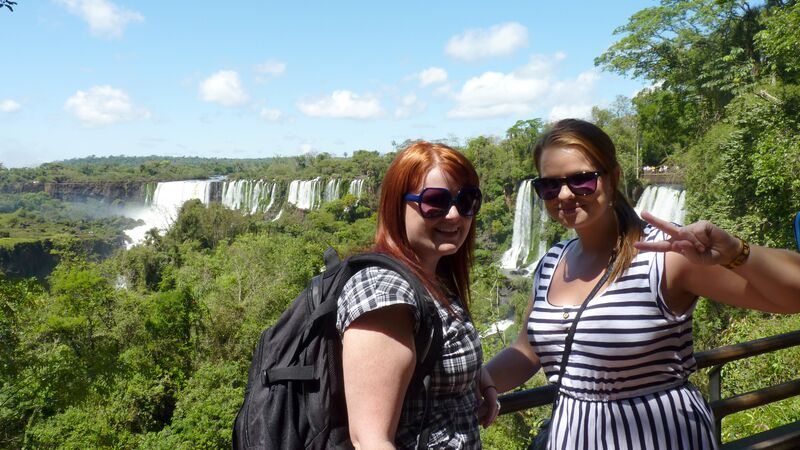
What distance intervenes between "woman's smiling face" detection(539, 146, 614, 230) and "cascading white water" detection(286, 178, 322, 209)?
49481 millimetres

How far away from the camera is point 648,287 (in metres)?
1.35

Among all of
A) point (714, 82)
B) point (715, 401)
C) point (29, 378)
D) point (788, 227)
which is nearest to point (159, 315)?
point (29, 378)

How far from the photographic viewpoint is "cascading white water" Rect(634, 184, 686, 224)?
58.0 ft

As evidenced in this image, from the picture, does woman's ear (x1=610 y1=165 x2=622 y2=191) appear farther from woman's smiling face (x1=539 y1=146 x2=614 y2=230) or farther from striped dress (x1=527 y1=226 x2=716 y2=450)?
striped dress (x1=527 y1=226 x2=716 y2=450)

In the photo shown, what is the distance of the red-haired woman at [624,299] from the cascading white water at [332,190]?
159 ft

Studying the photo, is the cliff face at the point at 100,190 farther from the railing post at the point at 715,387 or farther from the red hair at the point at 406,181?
the red hair at the point at 406,181

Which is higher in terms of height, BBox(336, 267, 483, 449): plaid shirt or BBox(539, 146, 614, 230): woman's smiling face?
BBox(539, 146, 614, 230): woman's smiling face

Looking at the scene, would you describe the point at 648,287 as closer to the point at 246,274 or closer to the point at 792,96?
the point at 792,96

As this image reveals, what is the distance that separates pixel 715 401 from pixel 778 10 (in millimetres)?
10191

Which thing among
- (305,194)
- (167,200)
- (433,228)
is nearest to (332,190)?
(305,194)

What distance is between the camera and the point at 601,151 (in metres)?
1.45

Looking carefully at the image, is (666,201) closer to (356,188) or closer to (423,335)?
(423,335)

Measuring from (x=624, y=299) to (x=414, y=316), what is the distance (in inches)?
20.6

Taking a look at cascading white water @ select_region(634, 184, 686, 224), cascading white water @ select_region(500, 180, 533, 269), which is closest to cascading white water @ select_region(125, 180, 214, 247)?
cascading white water @ select_region(500, 180, 533, 269)
